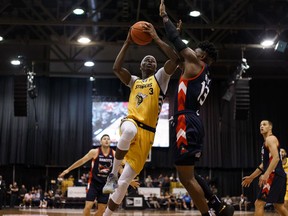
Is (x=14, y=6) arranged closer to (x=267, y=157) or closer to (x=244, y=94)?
(x=244, y=94)

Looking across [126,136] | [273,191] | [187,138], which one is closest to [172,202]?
[273,191]

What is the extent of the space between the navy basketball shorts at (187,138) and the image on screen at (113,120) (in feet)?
59.5

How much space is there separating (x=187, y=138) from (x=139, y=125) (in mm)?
781

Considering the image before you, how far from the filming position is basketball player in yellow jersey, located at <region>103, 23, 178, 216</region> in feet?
15.7

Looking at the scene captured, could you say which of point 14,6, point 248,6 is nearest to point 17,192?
point 14,6

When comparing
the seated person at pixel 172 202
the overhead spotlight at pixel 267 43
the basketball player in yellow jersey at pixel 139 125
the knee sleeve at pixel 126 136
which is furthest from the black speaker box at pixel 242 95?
the knee sleeve at pixel 126 136

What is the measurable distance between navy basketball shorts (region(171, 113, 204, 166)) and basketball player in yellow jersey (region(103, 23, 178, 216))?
0.56 meters

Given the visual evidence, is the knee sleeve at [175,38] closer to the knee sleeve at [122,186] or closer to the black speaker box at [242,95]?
the knee sleeve at [122,186]

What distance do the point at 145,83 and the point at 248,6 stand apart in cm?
1375

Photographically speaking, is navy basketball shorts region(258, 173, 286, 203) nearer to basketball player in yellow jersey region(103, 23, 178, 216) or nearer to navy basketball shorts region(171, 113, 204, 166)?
basketball player in yellow jersey region(103, 23, 178, 216)

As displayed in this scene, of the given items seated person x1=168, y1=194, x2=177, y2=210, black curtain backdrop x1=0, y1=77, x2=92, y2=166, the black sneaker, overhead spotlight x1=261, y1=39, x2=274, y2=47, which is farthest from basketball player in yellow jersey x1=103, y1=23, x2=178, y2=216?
black curtain backdrop x1=0, y1=77, x2=92, y2=166

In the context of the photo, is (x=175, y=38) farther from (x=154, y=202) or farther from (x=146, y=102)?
(x=154, y=202)

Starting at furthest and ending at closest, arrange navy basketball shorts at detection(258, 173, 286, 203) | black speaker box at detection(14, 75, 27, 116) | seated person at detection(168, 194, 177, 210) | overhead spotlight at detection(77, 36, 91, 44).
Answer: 1. seated person at detection(168, 194, 177, 210)
2. black speaker box at detection(14, 75, 27, 116)
3. overhead spotlight at detection(77, 36, 91, 44)
4. navy basketball shorts at detection(258, 173, 286, 203)

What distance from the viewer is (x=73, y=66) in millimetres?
23391
